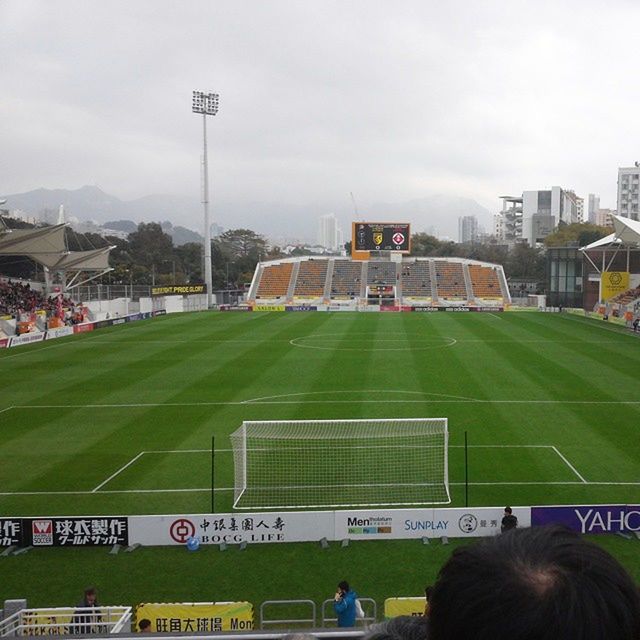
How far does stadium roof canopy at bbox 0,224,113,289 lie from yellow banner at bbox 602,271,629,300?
4555cm

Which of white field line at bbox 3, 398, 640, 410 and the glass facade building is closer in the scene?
white field line at bbox 3, 398, 640, 410

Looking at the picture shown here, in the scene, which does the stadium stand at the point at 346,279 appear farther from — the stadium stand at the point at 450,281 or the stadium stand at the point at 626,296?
the stadium stand at the point at 626,296

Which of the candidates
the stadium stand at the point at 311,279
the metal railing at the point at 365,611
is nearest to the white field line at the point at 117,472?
the metal railing at the point at 365,611

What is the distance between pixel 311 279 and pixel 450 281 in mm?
17938

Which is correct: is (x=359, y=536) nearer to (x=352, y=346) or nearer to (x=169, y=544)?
(x=169, y=544)

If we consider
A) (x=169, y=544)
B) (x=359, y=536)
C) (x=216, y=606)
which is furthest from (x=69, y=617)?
(x=359, y=536)

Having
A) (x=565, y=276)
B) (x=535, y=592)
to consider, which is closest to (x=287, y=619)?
(x=535, y=592)

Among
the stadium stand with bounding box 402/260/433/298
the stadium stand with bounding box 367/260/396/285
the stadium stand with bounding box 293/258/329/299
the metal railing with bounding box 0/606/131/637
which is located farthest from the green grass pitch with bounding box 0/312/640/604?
the stadium stand with bounding box 367/260/396/285

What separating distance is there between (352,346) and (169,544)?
27.6 meters

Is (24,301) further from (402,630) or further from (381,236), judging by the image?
(402,630)

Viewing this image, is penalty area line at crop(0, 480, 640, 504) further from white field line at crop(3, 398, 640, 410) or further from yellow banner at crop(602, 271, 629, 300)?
yellow banner at crop(602, 271, 629, 300)

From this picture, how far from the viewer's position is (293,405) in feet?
77.9

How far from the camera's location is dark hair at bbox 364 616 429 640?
162 centimetres

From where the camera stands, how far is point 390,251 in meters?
76.4
